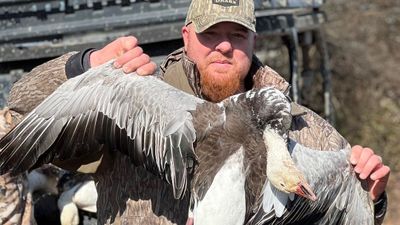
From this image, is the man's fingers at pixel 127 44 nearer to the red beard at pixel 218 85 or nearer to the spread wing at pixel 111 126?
the spread wing at pixel 111 126

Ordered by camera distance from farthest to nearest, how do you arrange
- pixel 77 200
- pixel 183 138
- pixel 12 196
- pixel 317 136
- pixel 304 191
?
pixel 77 200
pixel 12 196
pixel 317 136
pixel 183 138
pixel 304 191

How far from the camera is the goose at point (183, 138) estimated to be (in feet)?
13.4

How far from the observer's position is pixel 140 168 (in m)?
4.58

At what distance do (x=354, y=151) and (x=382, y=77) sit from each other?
697 cm

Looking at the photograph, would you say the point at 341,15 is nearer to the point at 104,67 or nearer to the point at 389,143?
the point at 389,143

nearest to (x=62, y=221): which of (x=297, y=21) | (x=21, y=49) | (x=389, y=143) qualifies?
(x=21, y=49)

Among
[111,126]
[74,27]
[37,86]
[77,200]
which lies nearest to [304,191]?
[111,126]

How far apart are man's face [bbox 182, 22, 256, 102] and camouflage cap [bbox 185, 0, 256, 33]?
0.12ft

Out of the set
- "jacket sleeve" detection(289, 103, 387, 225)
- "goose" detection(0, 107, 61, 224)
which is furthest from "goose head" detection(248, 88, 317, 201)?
"goose" detection(0, 107, 61, 224)

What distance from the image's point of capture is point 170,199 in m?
4.54

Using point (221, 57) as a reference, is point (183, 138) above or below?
below

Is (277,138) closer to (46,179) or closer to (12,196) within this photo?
(12,196)

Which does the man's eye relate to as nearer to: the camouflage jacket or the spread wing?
the camouflage jacket

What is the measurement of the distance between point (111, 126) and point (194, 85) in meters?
0.55
